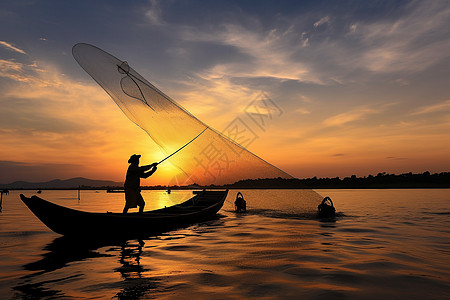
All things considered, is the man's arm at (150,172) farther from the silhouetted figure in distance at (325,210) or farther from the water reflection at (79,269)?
the silhouetted figure in distance at (325,210)

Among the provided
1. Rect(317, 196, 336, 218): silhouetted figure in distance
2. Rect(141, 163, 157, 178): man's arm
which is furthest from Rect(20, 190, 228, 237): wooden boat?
Rect(317, 196, 336, 218): silhouetted figure in distance

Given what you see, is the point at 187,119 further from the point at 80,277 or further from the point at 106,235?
the point at 80,277

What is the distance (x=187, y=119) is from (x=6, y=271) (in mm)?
7602

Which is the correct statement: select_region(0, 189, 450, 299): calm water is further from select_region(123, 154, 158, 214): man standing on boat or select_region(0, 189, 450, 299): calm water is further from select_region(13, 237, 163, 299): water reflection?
select_region(123, 154, 158, 214): man standing on boat

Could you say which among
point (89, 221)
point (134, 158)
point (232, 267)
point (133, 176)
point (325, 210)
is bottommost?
point (232, 267)

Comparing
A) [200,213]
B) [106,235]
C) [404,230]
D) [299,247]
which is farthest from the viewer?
[200,213]

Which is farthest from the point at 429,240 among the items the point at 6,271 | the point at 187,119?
the point at 6,271

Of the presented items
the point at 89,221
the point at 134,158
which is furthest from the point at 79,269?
the point at 134,158

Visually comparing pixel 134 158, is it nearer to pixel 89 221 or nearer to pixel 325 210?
pixel 89 221

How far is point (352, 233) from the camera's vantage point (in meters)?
12.9

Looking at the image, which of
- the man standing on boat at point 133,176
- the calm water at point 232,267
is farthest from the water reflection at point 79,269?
the man standing on boat at point 133,176

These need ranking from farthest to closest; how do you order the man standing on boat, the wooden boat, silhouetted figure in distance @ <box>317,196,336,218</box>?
1. silhouetted figure in distance @ <box>317,196,336,218</box>
2. the man standing on boat
3. the wooden boat

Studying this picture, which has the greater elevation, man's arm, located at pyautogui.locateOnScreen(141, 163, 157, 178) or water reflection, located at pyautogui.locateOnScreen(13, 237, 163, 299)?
man's arm, located at pyautogui.locateOnScreen(141, 163, 157, 178)

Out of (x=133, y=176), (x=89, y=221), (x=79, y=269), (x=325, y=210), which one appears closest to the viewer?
(x=79, y=269)
